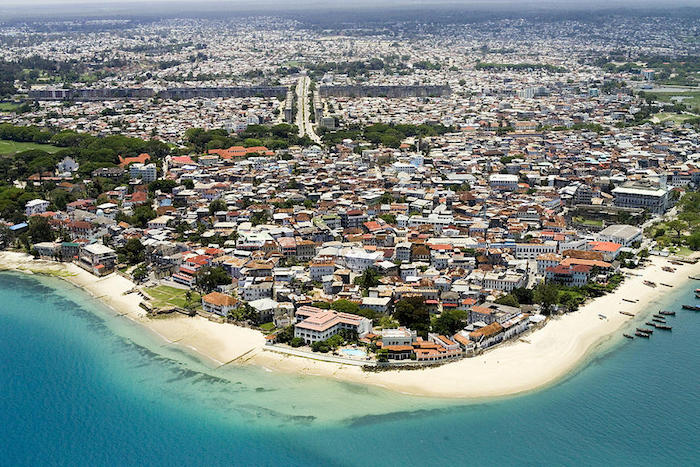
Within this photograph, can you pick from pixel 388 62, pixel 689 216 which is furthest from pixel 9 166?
pixel 388 62

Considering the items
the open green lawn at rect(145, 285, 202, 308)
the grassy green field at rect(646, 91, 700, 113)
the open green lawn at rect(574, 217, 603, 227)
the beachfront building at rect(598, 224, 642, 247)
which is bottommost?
the open green lawn at rect(145, 285, 202, 308)

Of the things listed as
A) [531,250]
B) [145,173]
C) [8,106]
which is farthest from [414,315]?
[8,106]

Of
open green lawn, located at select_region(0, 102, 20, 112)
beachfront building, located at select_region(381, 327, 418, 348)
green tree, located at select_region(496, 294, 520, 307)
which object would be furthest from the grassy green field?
open green lawn, located at select_region(0, 102, 20, 112)

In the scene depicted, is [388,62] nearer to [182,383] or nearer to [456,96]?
[456,96]

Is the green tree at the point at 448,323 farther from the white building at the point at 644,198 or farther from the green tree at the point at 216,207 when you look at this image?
the white building at the point at 644,198

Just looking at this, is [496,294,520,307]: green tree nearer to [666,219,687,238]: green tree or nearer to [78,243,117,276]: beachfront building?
[666,219,687,238]: green tree

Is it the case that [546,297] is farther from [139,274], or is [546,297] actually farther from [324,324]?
[139,274]

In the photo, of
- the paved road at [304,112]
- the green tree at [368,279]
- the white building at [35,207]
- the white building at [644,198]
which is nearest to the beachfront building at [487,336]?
the green tree at [368,279]
